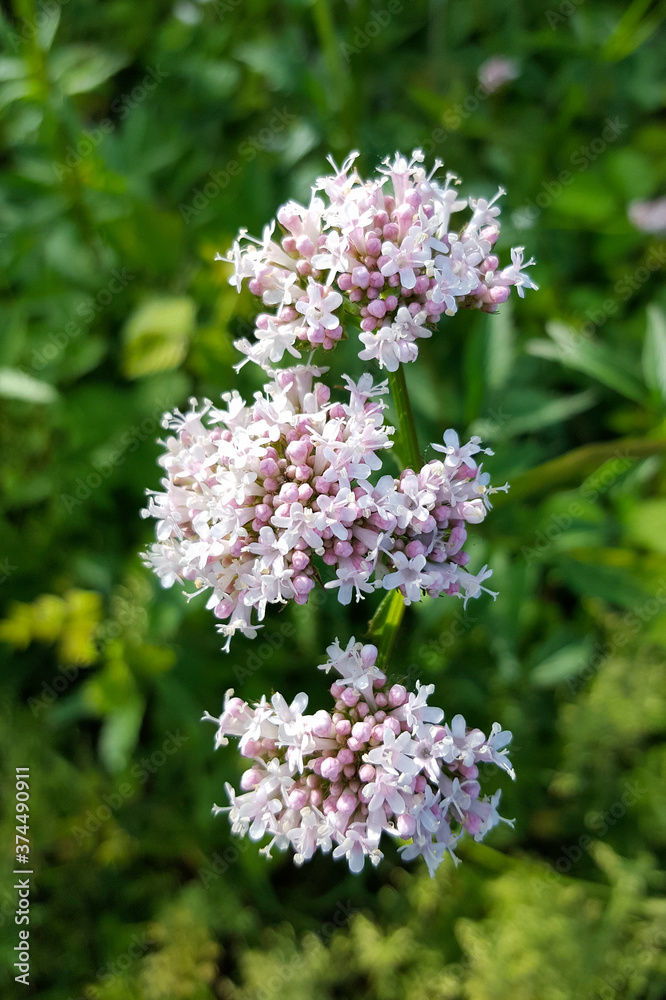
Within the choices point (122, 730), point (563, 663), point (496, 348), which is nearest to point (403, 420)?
point (496, 348)

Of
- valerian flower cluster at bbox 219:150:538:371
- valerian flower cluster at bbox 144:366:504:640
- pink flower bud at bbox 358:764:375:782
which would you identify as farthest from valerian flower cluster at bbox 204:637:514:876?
valerian flower cluster at bbox 219:150:538:371

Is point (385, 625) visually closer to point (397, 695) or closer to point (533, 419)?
point (397, 695)

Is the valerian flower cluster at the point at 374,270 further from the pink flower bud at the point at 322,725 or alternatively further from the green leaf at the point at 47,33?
the green leaf at the point at 47,33

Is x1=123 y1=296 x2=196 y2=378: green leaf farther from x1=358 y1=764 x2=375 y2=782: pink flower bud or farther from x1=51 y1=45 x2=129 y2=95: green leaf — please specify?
Result: x1=358 y1=764 x2=375 y2=782: pink flower bud

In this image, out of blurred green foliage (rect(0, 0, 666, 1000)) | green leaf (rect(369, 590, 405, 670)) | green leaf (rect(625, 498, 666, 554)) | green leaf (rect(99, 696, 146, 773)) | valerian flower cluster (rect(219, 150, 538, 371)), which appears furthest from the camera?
green leaf (rect(99, 696, 146, 773))

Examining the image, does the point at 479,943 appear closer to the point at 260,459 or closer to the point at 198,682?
the point at 198,682

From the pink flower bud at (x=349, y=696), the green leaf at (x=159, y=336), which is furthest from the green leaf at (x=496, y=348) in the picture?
the pink flower bud at (x=349, y=696)
